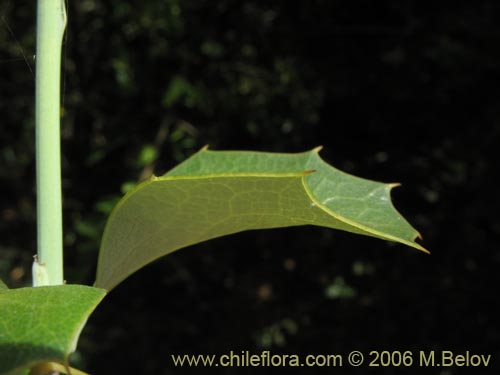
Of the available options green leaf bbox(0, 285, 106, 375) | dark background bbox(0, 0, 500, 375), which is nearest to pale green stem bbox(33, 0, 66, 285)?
green leaf bbox(0, 285, 106, 375)

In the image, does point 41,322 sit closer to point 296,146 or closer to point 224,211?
point 224,211

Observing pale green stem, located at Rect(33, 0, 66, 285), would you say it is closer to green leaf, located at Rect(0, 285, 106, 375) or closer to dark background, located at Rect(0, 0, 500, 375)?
green leaf, located at Rect(0, 285, 106, 375)

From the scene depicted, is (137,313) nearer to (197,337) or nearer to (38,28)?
(197,337)

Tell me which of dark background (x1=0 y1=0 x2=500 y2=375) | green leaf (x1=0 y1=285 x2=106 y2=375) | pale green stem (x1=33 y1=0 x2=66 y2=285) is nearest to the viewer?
green leaf (x1=0 y1=285 x2=106 y2=375)

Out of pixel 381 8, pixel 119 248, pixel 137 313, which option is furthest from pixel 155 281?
pixel 119 248

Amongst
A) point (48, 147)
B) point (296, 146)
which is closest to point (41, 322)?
point (48, 147)

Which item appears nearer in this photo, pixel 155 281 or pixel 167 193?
pixel 167 193
